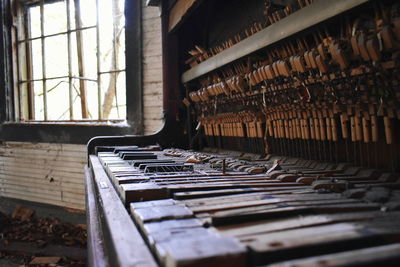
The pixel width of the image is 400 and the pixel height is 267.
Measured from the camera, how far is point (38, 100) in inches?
286

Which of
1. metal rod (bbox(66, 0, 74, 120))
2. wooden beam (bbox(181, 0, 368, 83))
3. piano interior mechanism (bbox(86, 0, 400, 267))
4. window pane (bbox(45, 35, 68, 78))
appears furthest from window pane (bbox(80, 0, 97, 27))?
wooden beam (bbox(181, 0, 368, 83))

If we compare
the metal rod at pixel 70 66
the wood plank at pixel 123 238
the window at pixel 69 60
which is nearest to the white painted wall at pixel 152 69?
the window at pixel 69 60

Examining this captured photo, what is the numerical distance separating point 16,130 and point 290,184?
6370 mm

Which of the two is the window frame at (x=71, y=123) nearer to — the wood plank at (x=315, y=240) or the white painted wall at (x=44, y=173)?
the white painted wall at (x=44, y=173)

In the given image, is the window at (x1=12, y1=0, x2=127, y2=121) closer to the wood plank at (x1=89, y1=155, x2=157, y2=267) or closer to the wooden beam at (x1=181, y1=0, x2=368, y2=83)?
the wooden beam at (x1=181, y1=0, x2=368, y2=83)

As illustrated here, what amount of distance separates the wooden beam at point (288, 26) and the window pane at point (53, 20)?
4.68 m

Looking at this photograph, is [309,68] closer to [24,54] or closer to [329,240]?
[329,240]

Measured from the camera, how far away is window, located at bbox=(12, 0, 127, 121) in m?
6.33

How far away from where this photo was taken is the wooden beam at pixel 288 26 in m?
1.75

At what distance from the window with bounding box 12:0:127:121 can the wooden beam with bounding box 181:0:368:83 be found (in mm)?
3516

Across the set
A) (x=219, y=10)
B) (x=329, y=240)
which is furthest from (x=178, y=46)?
(x=329, y=240)

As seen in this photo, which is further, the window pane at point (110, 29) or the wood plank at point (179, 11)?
the window pane at point (110, 29)

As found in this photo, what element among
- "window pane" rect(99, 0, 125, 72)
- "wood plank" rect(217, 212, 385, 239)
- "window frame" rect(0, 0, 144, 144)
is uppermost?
"window pane" rect(99, 0, 125, 72)

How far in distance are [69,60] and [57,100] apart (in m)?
0.86
